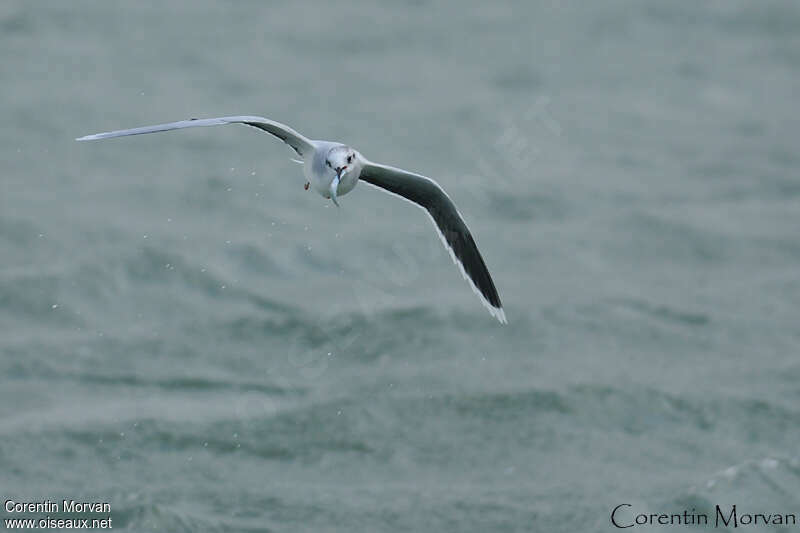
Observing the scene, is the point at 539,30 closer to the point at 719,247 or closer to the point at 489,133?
the point at 489,133

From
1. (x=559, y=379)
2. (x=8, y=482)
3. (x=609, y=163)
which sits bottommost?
(x=8, y=482)

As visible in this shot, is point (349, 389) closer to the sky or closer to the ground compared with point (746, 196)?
closer to the ground

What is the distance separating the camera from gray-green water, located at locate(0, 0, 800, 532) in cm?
1912

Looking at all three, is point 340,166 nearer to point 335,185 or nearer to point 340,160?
point 340,160

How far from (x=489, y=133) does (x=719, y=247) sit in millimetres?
5372

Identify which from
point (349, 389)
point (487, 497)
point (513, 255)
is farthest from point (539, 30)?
point (487, 497)

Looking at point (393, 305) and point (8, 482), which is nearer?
point (8, 482)

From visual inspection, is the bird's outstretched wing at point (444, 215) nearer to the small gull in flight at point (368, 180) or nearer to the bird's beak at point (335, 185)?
the small gull in flight at point (368, 180)

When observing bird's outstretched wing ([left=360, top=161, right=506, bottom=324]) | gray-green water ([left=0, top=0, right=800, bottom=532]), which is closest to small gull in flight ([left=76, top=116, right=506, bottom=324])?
bird's outstretched wing ([left=360, top=161, right=506, bottom=324])

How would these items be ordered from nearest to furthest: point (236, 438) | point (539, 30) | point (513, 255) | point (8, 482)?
point (8, 482) → point (236, 438) → point (513, 255) → point (539, 30)

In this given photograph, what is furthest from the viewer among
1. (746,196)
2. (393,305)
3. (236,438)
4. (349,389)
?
(746,196)

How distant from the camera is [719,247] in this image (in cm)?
2561

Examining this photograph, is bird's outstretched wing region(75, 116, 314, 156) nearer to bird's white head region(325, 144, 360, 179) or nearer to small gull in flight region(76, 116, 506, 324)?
small gull in flight region(76, 116, 506, 324)
